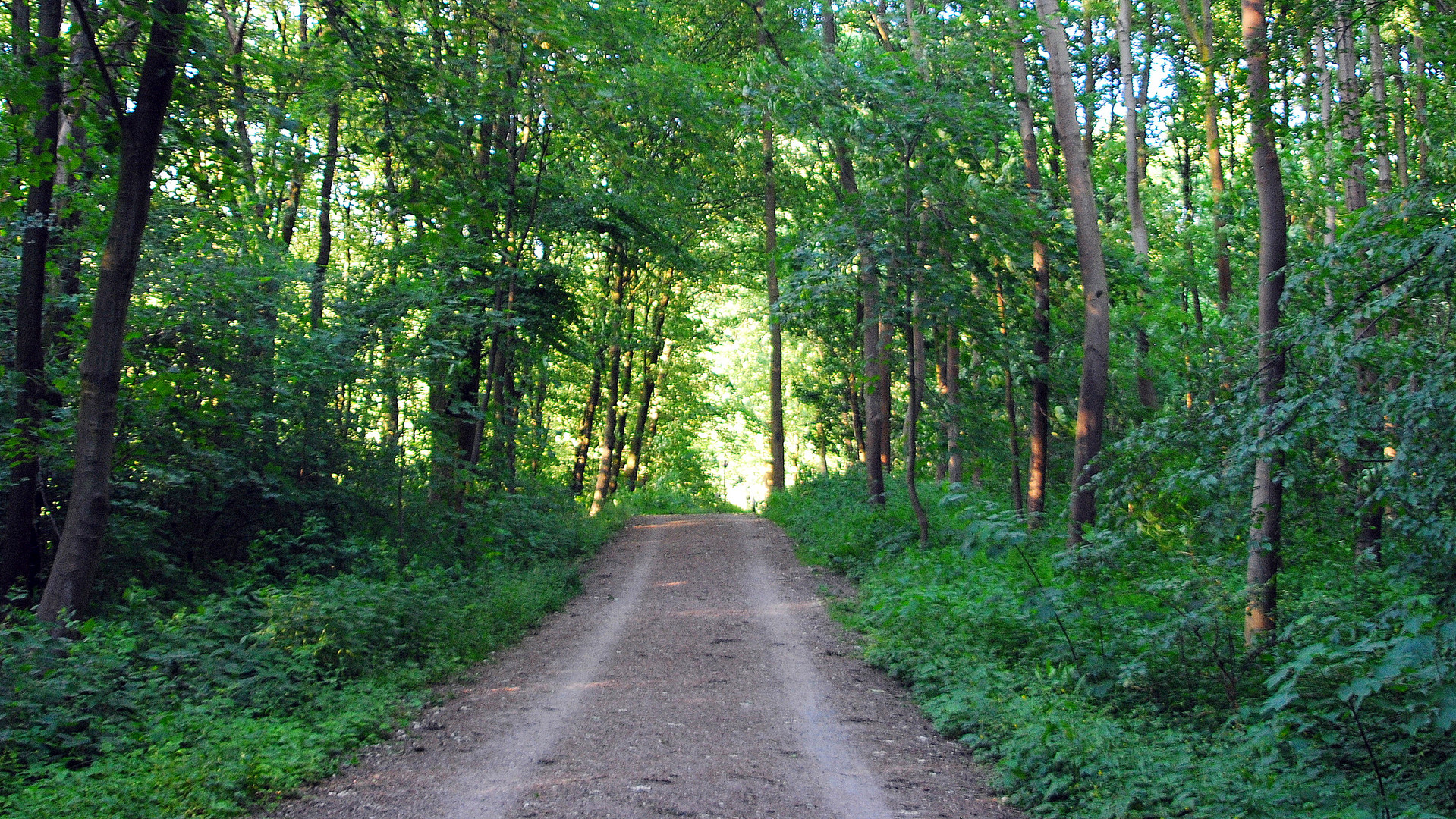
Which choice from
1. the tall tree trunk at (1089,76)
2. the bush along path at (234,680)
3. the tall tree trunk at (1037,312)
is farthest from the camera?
the tall tree trunk at (1089,76)

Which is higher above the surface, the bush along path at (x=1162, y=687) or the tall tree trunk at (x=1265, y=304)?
the tall tree trunk at (x=1265, y=304)

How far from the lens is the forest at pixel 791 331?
5184mm

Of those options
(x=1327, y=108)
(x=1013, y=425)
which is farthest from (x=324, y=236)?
(x=1327, y=108)

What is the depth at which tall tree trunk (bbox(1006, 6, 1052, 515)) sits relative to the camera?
12398mm

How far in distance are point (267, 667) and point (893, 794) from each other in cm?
495

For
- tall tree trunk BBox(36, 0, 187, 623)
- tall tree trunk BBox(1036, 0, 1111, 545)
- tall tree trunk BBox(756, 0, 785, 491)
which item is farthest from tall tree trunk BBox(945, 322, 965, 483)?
tall tree trunk BBox(36, 0, 187, 623)

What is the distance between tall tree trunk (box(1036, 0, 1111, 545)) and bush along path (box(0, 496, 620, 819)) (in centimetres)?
700

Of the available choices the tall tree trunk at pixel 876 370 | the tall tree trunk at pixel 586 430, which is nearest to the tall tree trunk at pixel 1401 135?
the tall tree trunk at pixel 876 370

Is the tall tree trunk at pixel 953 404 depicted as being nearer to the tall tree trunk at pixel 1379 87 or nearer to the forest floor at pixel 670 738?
the forest floor at pixel 670 738

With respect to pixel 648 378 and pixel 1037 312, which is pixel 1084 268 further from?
pixel 648 378

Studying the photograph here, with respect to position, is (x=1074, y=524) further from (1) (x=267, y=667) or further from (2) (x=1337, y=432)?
(1) (x=267, y=667)

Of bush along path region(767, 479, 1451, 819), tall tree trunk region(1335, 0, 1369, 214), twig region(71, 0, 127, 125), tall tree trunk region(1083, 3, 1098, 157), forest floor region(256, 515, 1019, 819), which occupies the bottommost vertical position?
forest floor region(256, 515, 1019, 819)

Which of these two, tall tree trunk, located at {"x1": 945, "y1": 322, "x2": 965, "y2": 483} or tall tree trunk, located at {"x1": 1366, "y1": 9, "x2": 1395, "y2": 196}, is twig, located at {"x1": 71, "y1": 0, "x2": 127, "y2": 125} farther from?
tall tree trunk, located at {"x1": 1366, "y1": 9, "x2": 1395, "y2": 196}

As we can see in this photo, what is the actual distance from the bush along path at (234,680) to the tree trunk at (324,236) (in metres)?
3.89
